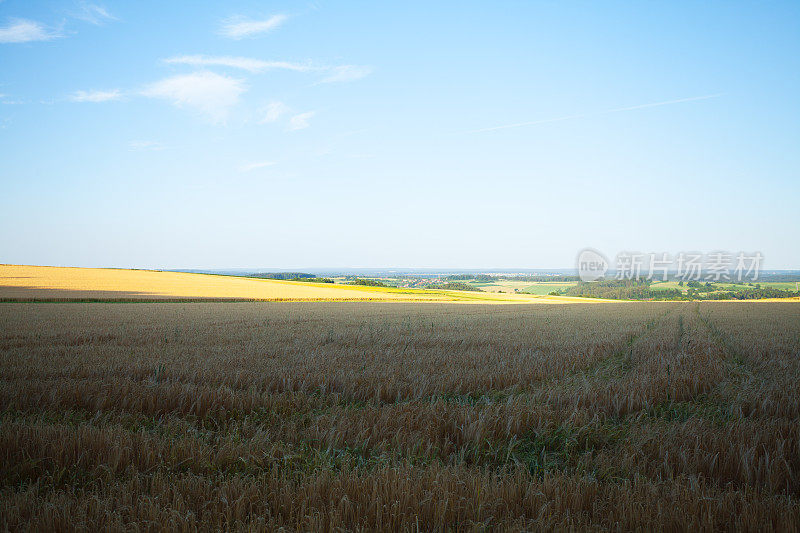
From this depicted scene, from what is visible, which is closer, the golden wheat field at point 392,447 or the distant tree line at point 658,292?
→ the golden wheat field at point 392,447

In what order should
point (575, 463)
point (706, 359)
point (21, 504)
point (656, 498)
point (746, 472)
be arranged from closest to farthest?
1. point (21, 504)
2. point (656, 498)
3. point (746, 472)
4. point (575, 463)
5. point (706, 359)

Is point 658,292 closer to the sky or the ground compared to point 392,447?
closer to the ground

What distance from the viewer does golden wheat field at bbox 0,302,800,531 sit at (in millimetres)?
2381

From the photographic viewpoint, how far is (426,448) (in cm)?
352

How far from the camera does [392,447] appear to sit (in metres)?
3.54

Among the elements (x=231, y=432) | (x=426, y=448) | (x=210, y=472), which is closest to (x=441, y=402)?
(x=426, y=448)

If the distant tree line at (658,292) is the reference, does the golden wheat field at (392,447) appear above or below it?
above

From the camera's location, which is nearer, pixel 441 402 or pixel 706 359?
Result: pixel 441 402

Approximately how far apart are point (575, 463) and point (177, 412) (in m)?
4.08

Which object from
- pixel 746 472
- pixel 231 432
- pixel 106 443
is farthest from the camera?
pixel 231 432

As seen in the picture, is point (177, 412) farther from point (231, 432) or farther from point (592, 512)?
point (592, 512)

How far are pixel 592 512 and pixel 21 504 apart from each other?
338 cm

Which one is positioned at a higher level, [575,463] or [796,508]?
[796,508]

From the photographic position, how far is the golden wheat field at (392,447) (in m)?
2.38
